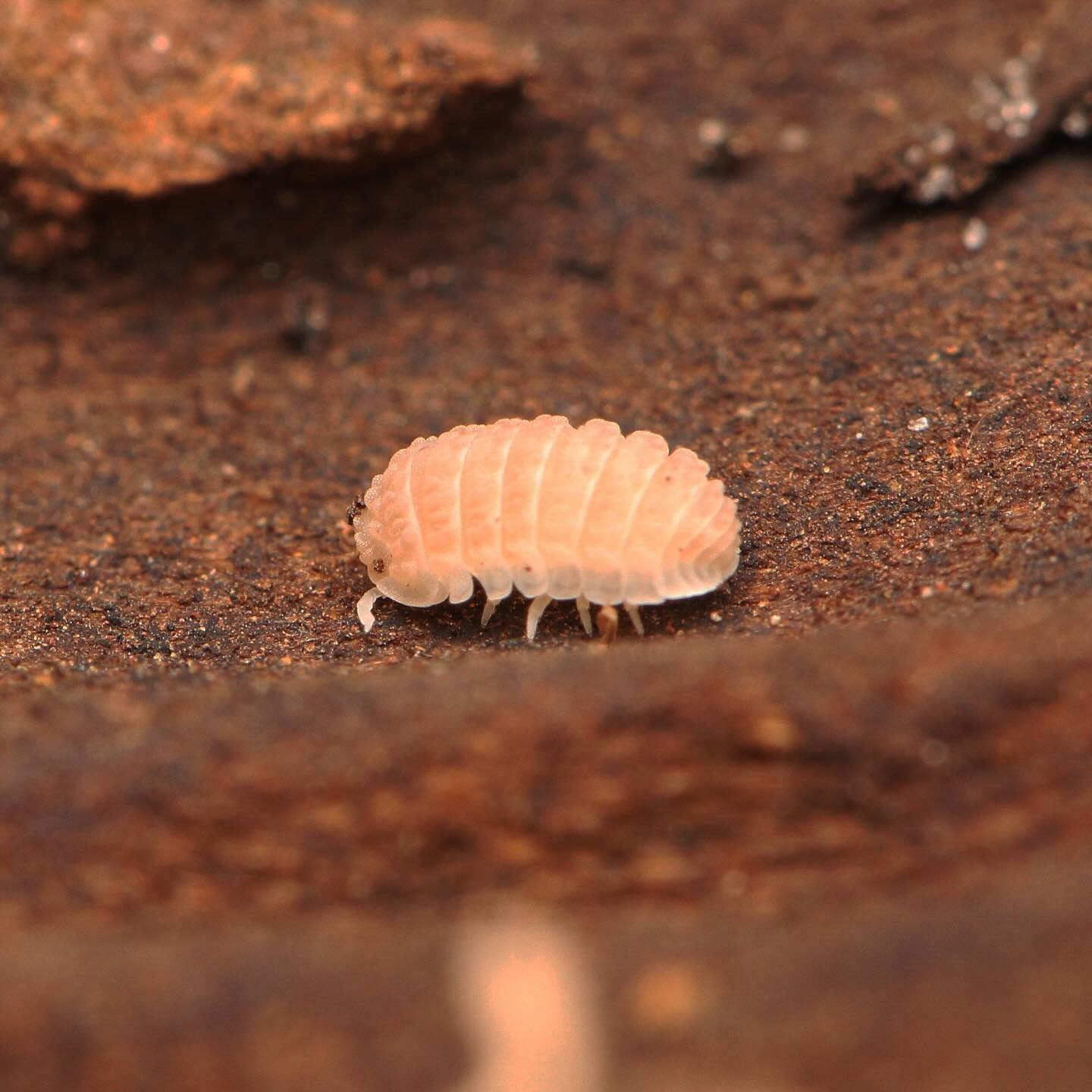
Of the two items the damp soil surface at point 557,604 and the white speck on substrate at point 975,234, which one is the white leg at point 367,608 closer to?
the damp soil surface at point 557,604

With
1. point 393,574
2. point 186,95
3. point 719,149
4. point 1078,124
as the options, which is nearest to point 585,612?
point 393,574

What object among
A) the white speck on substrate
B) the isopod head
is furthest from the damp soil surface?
the isopod head

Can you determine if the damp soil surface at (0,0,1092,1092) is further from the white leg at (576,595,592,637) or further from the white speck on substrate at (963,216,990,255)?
the white leg at (576,595,592,637)

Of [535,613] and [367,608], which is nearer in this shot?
[535,613]

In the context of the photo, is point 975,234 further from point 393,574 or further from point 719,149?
point 393,574

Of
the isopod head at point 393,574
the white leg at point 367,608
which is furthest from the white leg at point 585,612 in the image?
the white leg at point 367,608

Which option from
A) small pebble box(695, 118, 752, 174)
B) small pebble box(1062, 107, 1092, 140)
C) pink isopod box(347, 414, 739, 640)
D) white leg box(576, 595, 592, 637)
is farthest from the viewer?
small pebble box(695, 118, 752, 174)

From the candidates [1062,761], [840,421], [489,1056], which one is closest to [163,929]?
[489,1056]
